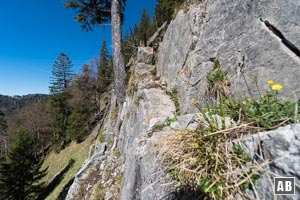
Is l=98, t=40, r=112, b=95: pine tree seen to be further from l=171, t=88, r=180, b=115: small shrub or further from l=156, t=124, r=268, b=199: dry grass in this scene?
l=156, t=124, r=268, b=199: dry grass

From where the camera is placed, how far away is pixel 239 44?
3.34 m

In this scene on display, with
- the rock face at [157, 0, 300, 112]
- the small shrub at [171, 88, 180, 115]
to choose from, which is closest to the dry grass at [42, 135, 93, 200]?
the small shrub at [171, 88, 180, 115]

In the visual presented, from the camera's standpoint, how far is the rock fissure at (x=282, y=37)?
2539mm

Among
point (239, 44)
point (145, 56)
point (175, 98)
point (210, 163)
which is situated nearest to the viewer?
point (210, 163)

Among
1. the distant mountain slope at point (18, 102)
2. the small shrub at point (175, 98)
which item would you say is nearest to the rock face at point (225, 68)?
the small shrub at point (175, 98)

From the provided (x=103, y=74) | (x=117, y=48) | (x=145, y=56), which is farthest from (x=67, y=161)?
(x=145, y=56)

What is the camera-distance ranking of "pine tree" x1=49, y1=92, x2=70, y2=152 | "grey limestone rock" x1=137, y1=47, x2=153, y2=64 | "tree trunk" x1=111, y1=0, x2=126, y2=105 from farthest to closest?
1. "pine tree" x1=49, y1=92, x2=70, y2=152
2. "grey limestone rock" x1=137, y1=47, x2=153, y2=64
3. "tree trunk" x1=111, y1=0, x2=126, y2=105

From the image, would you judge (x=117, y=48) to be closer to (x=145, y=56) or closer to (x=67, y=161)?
(x=145, y=56)

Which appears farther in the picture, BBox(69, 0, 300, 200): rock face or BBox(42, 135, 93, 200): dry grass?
BBox(42, 135, 93, 200): dry grass

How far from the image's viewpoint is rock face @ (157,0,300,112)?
259 centimetres

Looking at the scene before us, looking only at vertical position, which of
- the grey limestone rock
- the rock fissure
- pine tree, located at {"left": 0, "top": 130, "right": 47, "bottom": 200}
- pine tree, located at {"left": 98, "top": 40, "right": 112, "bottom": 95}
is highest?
pine tree, located at {"left": 98, "top": 40, "right": 112, "bottom": 95}

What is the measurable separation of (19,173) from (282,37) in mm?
21719

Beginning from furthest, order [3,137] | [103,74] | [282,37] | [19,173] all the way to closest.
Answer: [3,137]
[103,74]
[19,173]
[282,37]

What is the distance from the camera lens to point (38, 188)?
18250mm
